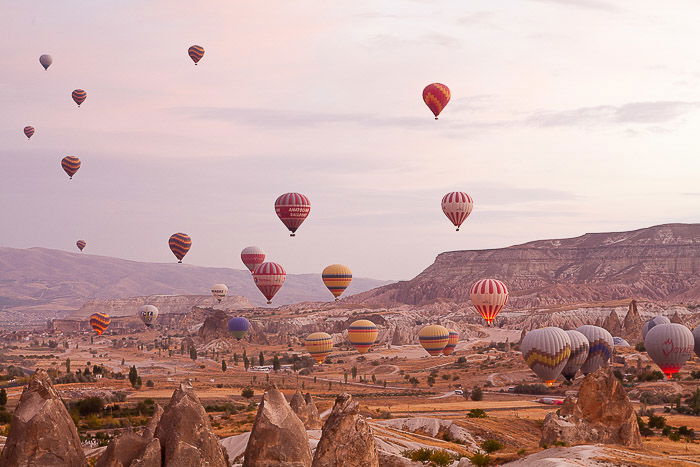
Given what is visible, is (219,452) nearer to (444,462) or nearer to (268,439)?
(268,439)

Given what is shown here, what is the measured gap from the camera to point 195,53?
11588cm

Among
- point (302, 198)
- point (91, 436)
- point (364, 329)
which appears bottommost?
point (91, 436)

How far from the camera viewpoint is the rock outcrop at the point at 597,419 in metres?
42.4

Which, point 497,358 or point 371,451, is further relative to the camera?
point 497,358

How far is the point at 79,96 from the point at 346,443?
113m

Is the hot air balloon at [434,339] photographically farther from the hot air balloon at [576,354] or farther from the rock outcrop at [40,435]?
the rock outcrop at [40,435]

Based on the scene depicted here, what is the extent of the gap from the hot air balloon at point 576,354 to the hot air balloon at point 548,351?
1696 millimetres

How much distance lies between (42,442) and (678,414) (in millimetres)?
64975

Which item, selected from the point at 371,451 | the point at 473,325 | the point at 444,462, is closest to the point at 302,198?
the point at 444,462

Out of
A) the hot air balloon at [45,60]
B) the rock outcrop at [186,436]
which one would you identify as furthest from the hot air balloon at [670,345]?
the hot air balloon at [45,60]

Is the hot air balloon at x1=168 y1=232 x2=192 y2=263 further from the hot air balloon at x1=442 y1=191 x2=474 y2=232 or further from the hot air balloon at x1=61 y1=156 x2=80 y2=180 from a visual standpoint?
the hot air balloon at x1=442 y1=191 x2=474 y2=232

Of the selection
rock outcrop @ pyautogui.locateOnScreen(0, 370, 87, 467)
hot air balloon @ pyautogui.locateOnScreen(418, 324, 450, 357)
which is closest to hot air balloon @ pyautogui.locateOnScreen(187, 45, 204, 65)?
hot air balloon @ pyautogui.locateOnScreen(418, 324, 450, 357)

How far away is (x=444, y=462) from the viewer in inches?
1275

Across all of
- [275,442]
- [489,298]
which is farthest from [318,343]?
[275,442]
